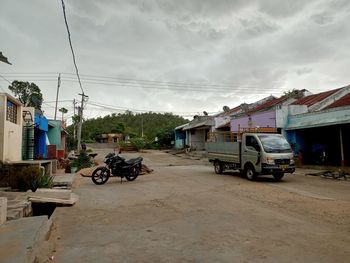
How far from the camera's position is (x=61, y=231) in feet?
21.1

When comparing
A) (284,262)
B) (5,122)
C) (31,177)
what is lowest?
(284,262)

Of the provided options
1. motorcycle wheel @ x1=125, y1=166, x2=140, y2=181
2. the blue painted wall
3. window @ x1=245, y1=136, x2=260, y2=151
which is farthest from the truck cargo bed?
the blue painted wall

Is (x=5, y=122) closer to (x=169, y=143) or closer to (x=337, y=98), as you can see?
(x=337, y=98)

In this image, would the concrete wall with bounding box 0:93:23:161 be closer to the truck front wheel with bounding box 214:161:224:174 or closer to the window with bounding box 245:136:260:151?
the truck front wheel with bounding box 214:161:224:174

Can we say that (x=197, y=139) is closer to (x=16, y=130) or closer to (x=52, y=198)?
(x=16, y=130)

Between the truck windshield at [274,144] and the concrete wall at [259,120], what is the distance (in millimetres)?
8179

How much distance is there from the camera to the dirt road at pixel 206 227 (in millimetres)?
4926

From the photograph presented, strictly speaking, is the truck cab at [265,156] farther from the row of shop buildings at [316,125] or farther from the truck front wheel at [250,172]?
the row of shop buildings at [316,125]

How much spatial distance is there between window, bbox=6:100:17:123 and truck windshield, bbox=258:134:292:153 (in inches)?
447

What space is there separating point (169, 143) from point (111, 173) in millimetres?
→ 39180

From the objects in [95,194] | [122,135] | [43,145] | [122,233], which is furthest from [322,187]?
[122,135]

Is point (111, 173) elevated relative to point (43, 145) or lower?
lower

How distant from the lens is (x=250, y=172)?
49.1 ft

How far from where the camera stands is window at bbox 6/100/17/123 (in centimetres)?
1474
